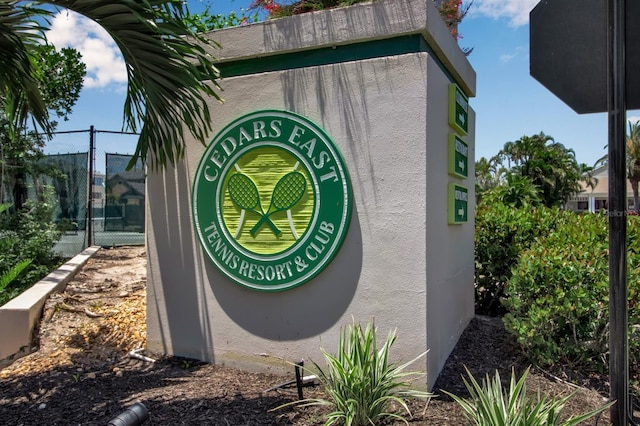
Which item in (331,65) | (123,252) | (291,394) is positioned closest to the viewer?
(291,394)

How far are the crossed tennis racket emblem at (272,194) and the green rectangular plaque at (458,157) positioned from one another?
136 cm

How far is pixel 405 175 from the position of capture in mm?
3943

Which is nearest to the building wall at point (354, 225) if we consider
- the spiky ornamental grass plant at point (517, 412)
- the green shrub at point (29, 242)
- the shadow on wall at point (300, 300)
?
the shadow on wall at point (300, 300)

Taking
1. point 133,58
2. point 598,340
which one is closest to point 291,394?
point 598,340

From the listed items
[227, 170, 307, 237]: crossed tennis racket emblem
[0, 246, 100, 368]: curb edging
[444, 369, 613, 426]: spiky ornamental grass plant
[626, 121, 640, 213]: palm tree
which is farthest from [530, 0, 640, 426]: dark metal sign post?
[626, 121, 640, 213]: palm tree

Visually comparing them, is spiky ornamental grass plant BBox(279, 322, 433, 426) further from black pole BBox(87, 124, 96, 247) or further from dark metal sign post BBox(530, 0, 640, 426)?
black pole BBox(87, 124, 96, 247)

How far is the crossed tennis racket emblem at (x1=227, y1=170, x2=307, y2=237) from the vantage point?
14.0ft

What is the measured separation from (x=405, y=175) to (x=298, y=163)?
89cm

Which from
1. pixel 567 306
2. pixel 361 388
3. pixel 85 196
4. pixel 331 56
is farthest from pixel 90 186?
pixel 567 306

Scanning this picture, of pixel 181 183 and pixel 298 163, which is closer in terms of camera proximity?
pixel 298 163

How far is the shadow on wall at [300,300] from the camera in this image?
13.6 feet

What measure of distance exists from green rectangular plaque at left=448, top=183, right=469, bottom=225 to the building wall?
0.36 feet

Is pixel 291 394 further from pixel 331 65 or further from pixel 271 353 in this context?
pixel 331 65

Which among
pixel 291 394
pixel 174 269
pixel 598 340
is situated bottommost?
pixel 291 394
